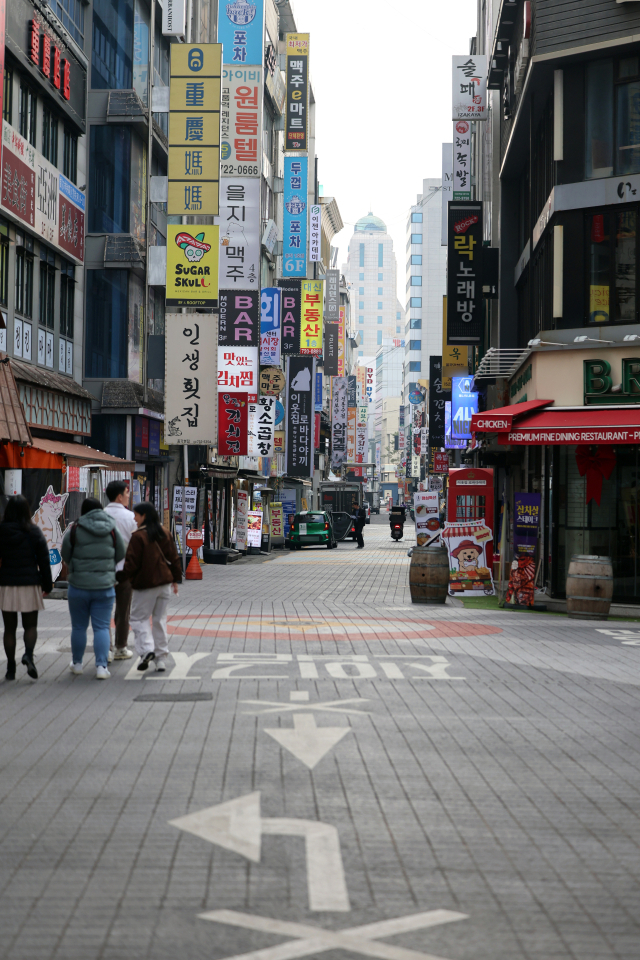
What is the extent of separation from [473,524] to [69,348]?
12.5 meters

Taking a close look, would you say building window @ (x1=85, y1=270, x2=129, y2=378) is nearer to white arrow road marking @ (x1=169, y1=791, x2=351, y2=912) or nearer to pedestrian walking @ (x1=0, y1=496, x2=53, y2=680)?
pedestrian walking @ (x1=0, y1=496, x2=53, y2=680)

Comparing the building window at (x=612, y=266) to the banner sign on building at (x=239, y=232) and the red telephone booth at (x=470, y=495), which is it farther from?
the banner sign on building at (x=239, y=232)

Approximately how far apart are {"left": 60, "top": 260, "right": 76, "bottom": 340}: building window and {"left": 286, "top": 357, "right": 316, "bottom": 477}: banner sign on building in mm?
25357

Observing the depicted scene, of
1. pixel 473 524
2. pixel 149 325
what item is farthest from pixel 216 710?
pixel 149 325

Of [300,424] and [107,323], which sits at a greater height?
[107,323]

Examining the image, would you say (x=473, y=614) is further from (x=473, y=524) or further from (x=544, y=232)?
→ (x=544, y=232)

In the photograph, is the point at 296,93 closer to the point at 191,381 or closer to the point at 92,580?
the point at 191,381

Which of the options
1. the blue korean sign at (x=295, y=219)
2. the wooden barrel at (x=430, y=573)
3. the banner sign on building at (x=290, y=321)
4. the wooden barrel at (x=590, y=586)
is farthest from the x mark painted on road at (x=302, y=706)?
the blue korean sign at (x=295, y=219)

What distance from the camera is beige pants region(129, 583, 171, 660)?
11477 mm

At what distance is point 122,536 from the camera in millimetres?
12141

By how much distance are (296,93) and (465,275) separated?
110 feet

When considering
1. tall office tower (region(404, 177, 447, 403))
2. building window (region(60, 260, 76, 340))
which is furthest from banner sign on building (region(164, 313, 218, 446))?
tall office tower (region(404, 177, 447, 403))

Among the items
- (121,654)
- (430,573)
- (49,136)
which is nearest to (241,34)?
(49,136)

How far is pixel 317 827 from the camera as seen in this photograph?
→ 588 centimetres
